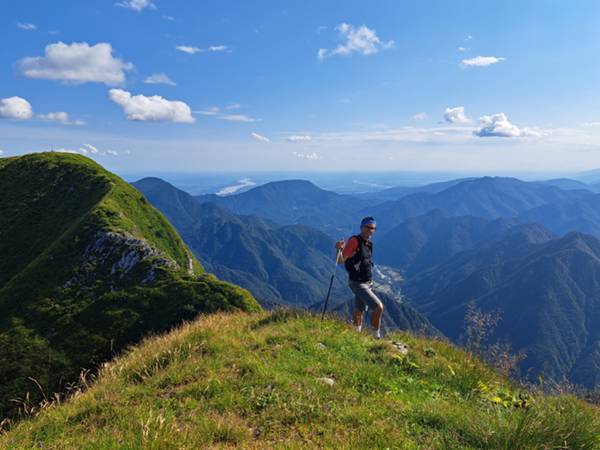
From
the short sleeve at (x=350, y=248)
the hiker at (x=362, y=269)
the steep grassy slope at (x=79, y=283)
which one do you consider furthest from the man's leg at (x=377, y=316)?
the steep grassy slope at (x=79, y=283)

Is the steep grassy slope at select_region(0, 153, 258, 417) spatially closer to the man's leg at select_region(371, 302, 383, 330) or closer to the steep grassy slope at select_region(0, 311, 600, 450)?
the man's leg at select_region(371, 302, 383, 330)

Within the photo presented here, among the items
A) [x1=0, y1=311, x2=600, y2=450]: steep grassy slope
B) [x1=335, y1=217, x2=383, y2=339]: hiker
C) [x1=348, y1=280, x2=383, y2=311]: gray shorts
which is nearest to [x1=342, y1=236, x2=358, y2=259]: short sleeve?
[x1=335, y1=217, x2=383, y2=339]: hiker

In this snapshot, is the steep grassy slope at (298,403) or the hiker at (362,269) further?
the hiker at (362,269)

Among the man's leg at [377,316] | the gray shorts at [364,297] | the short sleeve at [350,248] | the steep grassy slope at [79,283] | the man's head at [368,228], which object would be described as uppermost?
the man's head at [368,228]

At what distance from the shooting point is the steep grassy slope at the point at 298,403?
5.20m

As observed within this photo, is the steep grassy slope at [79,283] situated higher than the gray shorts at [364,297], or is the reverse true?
the gray shorts at [364,297]

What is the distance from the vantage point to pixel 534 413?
538 cm

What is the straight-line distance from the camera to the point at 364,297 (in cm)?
1218

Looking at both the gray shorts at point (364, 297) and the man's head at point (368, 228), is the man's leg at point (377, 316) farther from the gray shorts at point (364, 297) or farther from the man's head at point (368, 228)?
the man's head at point (368, 228)

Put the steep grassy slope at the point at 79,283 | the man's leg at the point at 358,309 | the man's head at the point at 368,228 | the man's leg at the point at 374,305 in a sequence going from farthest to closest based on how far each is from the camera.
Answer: the steep grassy slope at the point at 79,283 → the man's leg at the point at 358,309 → the man's head at the point at 368,228 → the man's leg at the point at 374,305

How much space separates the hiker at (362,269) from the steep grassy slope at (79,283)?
78.8ft

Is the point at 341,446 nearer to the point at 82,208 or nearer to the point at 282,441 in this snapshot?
the point at 282,441

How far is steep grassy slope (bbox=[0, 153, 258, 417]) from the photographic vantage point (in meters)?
36.2

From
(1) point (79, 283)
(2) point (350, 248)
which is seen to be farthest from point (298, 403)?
(1) point (79, 283)
